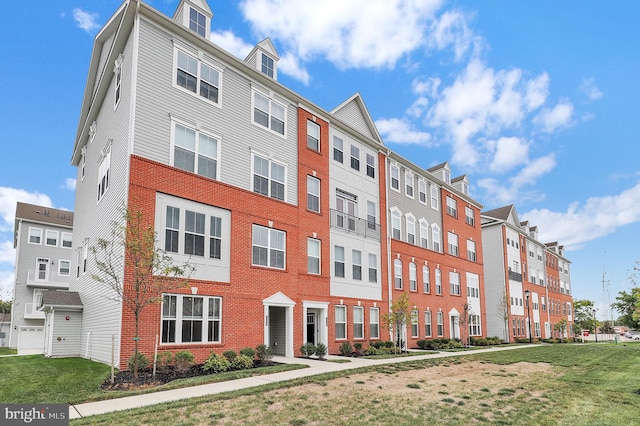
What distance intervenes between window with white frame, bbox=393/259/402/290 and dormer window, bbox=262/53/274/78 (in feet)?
45.9

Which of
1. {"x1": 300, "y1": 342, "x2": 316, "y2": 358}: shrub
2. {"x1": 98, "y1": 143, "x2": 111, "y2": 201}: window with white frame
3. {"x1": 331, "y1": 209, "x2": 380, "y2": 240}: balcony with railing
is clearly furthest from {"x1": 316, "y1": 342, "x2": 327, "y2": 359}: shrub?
{"x1": 98, "y1": 143, "x2": 111, "y2": 201}: window with white frame

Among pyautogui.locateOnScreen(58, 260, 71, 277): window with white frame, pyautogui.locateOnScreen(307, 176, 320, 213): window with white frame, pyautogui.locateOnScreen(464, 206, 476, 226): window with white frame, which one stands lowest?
pyautogui.locateOnScreen(58, 260, 71, 277): window with white frame

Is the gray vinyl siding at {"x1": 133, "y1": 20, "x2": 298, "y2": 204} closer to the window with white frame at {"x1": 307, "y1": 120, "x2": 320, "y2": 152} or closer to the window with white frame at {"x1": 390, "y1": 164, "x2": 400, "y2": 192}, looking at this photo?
the window with white frame at {"x1": 307, "y1": 120, "x2": 320, "y2": 152}

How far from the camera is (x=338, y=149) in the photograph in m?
26.2

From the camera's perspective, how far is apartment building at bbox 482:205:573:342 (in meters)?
43.9

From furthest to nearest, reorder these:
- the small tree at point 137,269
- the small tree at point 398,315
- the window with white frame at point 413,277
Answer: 1. the window with white frame at point 413,277
2. the small tree at point 398,315
3. the small tree at point 137,269

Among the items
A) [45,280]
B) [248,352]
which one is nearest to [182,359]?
[248,352]

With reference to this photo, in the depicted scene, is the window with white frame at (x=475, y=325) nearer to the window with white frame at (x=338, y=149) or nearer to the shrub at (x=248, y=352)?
the window with white frame at (x=338, y=149)

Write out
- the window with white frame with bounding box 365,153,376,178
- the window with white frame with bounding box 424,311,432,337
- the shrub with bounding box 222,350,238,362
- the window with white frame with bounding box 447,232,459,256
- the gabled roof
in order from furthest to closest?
the window with white frame with bounding box 447,232,459,256
the window with white frame with bounding box 424,311,432,337
the window with white frame with bounding box 365,153,376,178
the gabled roof
the shrub with bounding box 222,350,238,362

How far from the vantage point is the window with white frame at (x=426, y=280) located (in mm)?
32125

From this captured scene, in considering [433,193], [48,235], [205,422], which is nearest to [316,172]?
[433,193]

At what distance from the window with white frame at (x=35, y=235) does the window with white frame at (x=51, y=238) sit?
48 centimetres

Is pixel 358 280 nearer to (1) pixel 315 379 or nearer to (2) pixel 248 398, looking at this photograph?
(1) pixel 315 379

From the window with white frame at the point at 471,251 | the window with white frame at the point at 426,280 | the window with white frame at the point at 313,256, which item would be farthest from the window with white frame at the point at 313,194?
the window with white frame at the point at 471,251
